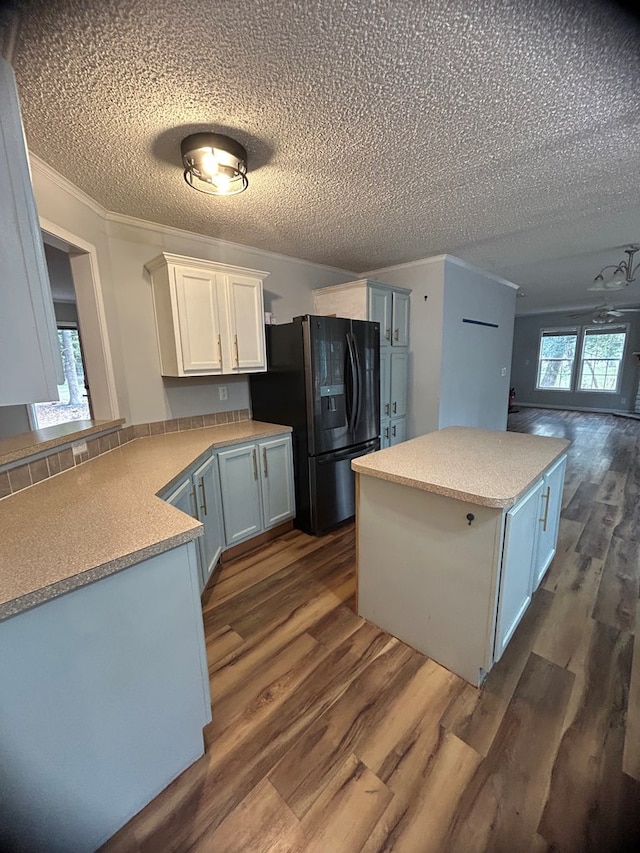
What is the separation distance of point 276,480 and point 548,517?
185 cm

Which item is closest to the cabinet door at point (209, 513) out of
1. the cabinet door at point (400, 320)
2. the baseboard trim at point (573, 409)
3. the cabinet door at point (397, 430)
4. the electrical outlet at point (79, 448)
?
the electrical outlet at point (79, 448)

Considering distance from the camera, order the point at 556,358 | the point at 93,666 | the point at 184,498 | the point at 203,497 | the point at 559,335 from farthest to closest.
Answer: the point at 556,358 → the point at 559,335 → the point at 203,497 → the point at 184,498 → the point at 93,666

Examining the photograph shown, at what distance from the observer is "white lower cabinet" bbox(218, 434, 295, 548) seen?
241cm

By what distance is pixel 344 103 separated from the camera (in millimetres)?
1369

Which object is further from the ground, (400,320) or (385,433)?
(400,320)

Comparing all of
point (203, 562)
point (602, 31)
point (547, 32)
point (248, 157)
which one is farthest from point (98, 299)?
point (602, 31)

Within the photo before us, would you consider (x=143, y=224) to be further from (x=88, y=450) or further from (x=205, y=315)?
(x=88, y=450)

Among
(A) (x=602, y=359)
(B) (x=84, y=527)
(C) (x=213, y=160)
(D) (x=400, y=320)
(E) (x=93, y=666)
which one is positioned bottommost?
(E) (x=93, y=666)

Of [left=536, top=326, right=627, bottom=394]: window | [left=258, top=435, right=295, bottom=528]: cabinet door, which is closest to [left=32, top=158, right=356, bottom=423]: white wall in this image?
[left=258, top=435, right=295, bottom=528]: cabinet door

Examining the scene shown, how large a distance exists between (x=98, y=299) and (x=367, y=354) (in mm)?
2018

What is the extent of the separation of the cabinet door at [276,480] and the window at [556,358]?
28.9 ft

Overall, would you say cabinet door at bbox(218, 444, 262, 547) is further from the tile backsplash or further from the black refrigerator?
the tile backsplash

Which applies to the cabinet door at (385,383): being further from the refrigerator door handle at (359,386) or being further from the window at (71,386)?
the window at (71,386)

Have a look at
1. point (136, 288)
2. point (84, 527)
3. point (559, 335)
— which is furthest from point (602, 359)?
point (84, 527)
